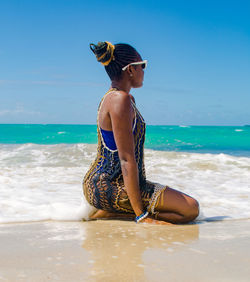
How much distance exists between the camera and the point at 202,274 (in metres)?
1.82

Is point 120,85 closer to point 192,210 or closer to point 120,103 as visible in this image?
point 120,103

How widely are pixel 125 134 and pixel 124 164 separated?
0.83 ft

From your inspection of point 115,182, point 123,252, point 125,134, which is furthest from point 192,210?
point 123,252

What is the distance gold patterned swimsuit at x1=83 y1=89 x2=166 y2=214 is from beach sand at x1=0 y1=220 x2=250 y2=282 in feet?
0.64

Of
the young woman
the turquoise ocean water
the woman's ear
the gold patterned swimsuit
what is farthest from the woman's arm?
the turquoise ocean water

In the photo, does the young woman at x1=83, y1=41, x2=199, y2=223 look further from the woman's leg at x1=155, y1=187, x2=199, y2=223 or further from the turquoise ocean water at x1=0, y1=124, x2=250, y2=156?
the turquoise ocean water at x1=0, y1=124, x2=250, y2=156

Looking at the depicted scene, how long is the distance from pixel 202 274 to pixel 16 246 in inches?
→ 51.4

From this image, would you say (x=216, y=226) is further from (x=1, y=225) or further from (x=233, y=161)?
(x=233, y=161)

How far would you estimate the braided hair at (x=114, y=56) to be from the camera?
2.84 metres

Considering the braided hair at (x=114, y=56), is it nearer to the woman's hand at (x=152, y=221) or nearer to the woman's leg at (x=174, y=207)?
the woman's leg at (x=174, y=207)

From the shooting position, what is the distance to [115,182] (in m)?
2.97

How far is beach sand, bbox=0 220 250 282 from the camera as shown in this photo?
1.81 metres

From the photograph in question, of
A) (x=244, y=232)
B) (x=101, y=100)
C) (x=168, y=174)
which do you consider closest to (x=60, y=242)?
(x=101, y=100)

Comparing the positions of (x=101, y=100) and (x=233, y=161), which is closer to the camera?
(x=101, y=100)
